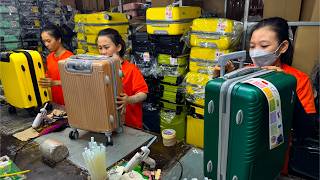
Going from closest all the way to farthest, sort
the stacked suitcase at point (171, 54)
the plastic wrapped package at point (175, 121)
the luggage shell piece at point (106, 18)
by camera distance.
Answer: the stacked suitcase at point (171, 54) < the plastic wrapped package at point (175, 121) < the luggage shell piece at point (106, 18)

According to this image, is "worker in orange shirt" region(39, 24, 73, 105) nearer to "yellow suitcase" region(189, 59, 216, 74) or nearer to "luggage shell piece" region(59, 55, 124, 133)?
"luggage shell piece" region(59, 55, 124, 133)

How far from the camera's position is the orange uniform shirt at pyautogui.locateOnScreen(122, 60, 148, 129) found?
68.9 inches

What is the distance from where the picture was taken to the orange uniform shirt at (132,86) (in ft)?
5.74

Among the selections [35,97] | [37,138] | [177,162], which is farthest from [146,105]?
[177,162]

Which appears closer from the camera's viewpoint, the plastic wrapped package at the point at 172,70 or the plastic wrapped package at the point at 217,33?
the plastic wrapped package at the point at 217,33

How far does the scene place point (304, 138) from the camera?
3.88 ft

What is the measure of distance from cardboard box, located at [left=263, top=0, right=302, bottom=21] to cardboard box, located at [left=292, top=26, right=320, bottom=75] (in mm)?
182

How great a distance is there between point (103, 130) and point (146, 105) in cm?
195

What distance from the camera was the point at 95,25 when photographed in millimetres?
3189

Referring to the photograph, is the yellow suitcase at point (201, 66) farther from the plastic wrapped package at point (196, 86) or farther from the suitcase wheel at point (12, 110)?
the suitcase wheel at point (12, 110)

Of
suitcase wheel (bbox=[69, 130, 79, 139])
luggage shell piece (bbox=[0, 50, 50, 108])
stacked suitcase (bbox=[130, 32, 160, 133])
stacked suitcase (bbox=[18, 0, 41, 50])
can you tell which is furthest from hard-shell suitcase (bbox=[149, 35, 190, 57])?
stacked suitcase (bbox=[18, 0, 41, 50])

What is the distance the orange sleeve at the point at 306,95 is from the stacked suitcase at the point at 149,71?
6.19ft

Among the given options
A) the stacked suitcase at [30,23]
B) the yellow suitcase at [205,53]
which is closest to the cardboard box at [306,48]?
the yellow suitcase at [205,53]

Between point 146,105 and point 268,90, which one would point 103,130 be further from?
point 146,105
